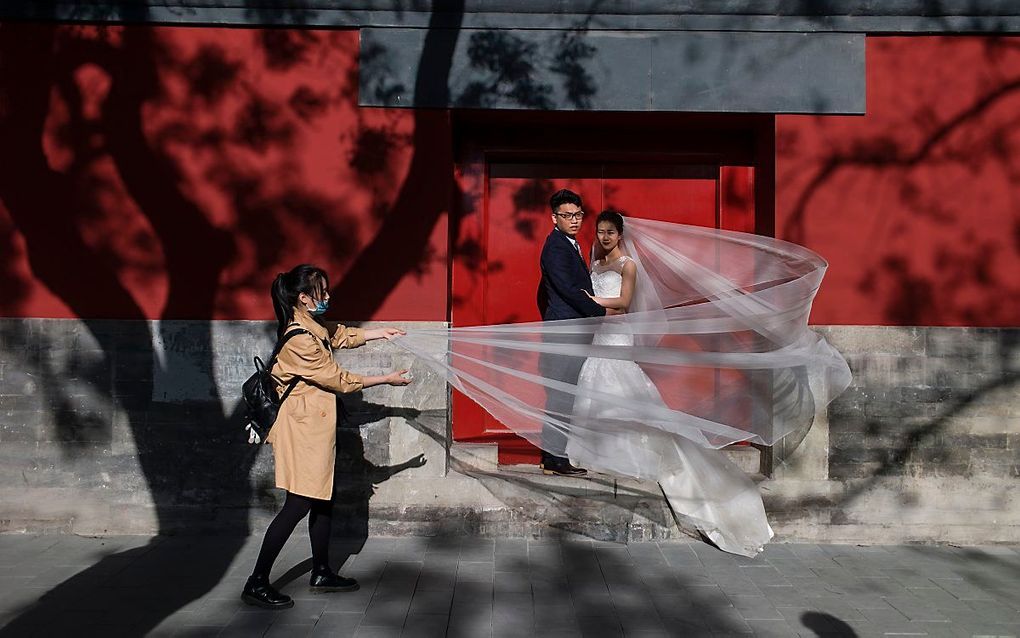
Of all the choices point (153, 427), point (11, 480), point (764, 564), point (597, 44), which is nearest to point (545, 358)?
point (764, 564)

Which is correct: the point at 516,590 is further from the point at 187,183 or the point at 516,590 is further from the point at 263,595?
the point at 187,183

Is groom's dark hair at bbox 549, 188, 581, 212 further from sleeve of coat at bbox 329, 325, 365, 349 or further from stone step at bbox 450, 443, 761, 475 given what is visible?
stone step at bbox 450, 443, 761, 475

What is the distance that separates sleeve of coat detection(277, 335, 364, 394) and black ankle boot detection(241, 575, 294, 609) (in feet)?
3.68

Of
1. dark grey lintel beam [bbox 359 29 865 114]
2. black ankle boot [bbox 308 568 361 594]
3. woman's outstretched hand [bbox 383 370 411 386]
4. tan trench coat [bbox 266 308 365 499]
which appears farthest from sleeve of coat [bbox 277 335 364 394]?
dark grey lintel beam [bbox 359 29 865 114]

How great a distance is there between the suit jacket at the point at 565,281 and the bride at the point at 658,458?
41 cm

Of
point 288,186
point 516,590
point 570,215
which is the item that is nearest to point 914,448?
point 570,215

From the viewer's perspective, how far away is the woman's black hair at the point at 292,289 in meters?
5.21

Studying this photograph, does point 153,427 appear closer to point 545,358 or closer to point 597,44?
point 545,358

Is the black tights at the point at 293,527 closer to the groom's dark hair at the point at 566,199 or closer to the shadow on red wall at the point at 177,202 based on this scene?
the shadow on red wall at the point at 177,202

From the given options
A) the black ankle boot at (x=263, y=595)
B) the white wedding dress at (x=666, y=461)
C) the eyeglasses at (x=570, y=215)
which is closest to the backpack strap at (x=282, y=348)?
the black ankle boot at (x=263, y=595)

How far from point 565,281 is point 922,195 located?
8.68ft

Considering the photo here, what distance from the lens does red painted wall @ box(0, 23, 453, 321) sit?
265 inches

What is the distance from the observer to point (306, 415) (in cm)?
519

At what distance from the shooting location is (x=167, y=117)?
22.1ft
